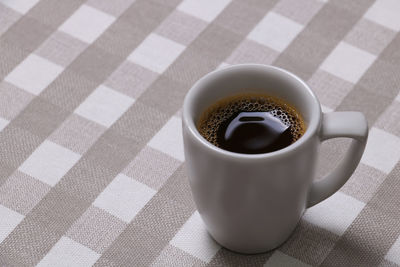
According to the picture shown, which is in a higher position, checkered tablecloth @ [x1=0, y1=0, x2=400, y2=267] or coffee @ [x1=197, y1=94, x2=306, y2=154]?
coffee @ [x1=197, y1=94, x2=306, y2=154]

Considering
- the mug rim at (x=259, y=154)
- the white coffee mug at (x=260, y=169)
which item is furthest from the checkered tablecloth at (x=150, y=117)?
the mug rim at (x=259, y=154)

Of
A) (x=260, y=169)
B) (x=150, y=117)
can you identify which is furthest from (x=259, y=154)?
(x=150, y=117)

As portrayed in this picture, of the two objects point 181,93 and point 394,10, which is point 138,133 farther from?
point 394,10

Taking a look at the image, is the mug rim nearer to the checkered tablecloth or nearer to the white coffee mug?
the white coffee mug

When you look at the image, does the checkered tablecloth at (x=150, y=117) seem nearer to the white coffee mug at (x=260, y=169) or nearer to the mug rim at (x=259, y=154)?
the white coffee mug at (x=260, y=169)

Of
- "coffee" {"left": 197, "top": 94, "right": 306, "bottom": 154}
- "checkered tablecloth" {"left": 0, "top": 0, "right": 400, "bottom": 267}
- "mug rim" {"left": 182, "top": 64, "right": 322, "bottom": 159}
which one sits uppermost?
"mug rim" {"left": 182, "top": 64, "right": 322, "bottom": 159}

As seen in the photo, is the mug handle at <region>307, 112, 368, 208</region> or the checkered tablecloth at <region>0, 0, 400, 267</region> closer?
the mug handle at <region>307, 112, 368, 208</region>

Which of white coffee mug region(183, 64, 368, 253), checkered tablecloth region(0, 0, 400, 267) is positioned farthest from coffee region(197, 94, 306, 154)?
checkered tablecloth region(0, 0, 400, 267)

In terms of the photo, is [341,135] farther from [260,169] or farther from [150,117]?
[150,117]
